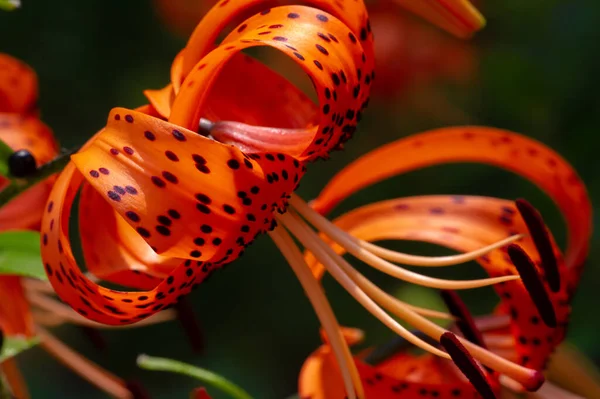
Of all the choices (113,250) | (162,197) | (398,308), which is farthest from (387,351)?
(162,197)

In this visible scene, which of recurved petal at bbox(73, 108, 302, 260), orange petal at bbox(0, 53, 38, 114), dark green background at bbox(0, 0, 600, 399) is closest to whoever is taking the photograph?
recurved petal at bbox(73, 108, 302, 260)

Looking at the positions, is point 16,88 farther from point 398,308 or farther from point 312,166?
point 312,166

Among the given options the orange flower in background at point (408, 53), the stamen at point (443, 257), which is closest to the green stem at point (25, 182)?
the stamen at point (443, 257)

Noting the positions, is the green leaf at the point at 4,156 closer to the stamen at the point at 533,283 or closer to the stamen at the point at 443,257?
the stamen at the point at 443,257

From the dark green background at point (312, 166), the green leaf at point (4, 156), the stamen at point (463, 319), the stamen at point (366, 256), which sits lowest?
the dark green background at point (312, 166)

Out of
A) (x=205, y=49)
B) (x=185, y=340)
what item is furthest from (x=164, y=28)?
(x=205, y=49)

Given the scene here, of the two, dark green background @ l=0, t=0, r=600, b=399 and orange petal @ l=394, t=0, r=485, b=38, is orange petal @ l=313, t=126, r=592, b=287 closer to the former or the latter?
orange petal @ l=394, t=0, r=485, b=38

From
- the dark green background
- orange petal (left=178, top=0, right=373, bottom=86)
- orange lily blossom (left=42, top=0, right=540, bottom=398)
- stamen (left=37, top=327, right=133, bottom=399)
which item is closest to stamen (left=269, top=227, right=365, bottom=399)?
orange lily blossom (left=42, top=0, right=540, bottom=398)

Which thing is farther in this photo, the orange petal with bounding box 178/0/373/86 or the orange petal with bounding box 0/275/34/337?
the orange petal with bounding box 0/275/34/337
